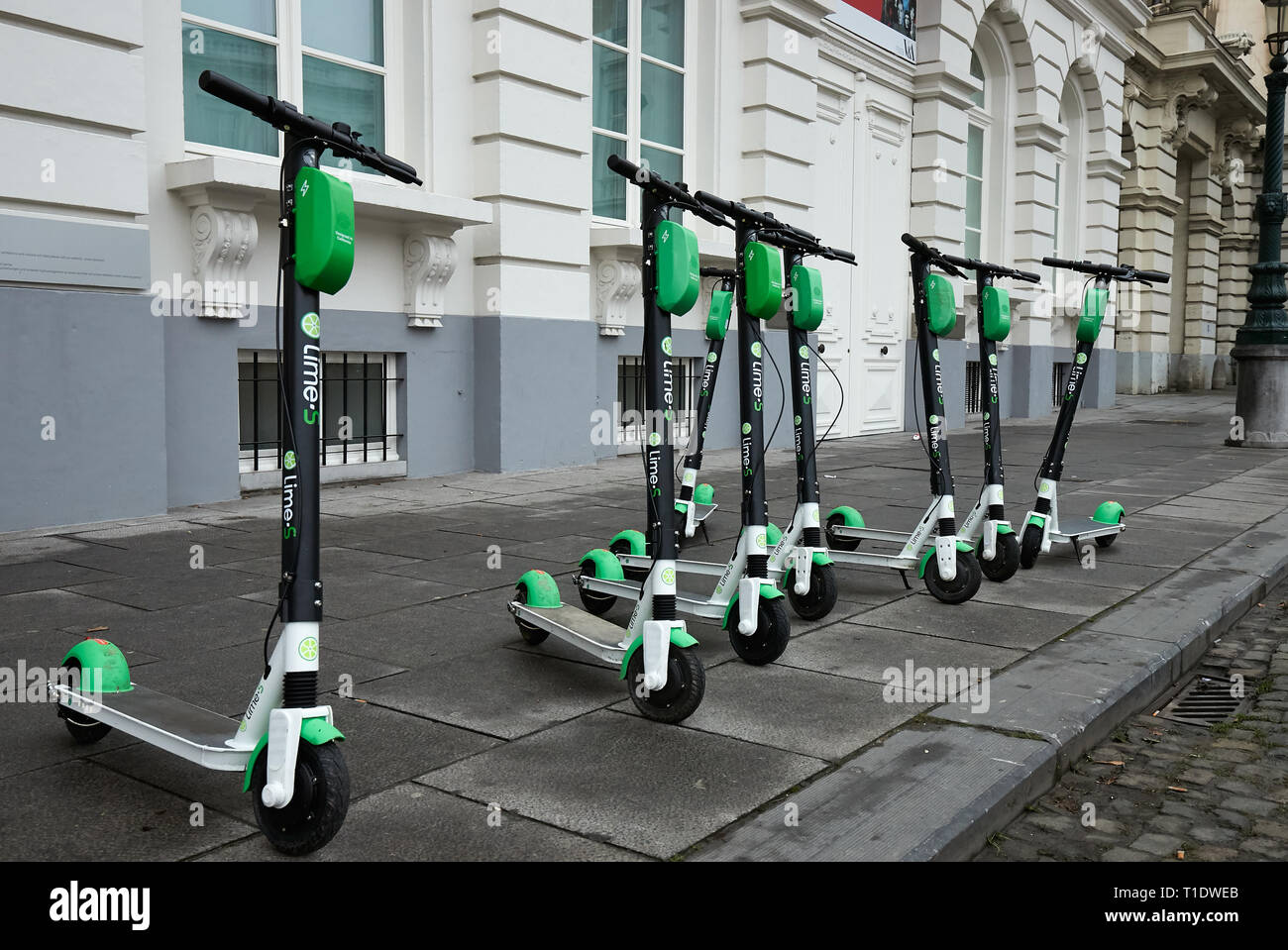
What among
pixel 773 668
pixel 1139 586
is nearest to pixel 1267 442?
pixel 1139 586

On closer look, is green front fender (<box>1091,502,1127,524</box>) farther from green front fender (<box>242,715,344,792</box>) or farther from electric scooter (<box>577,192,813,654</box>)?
green front fender (<box>242,715,344,792</box>)

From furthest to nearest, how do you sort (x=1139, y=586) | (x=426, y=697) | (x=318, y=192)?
1. (x=1139, y=586)
2. (x=426, y=697)
3. (x=318, y=192)

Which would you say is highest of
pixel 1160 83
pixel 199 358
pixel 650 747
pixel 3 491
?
pixel 1160 83

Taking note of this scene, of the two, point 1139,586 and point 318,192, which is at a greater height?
point 318,192

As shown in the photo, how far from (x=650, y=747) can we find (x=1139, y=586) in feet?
11.8

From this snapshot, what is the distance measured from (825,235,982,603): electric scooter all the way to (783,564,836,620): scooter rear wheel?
412 millimetres

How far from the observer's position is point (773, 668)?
4.41m

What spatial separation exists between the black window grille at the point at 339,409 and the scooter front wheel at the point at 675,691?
5.46m

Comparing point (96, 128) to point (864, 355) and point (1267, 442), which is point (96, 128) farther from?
point (1267, 442)

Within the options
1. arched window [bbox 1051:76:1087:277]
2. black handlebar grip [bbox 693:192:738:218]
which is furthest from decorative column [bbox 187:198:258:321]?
arched window [bbox 1051:76:1087:277]

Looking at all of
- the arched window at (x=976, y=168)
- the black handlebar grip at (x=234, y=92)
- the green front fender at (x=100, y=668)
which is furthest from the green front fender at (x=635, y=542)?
the arched window at (x=976, y=168)

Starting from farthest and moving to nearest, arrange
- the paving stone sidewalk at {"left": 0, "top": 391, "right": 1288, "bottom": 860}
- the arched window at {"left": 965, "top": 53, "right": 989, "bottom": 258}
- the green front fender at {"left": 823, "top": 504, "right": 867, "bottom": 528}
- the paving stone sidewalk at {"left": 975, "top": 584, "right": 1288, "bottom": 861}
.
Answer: the arched window at {"left": 965, "top": 53, "right": 989, "bottom": 258}, the green front fender at {"left": 823, "top": 504, "right": 867, "bottom": 528}, the paving stone sidewalk at {"left": 975, "top": 584, "right": 1288, "bottom": 861}, the paving stone sidewalk at {"left": 0, "top": 391, "right": 1288, "bottom": 860}

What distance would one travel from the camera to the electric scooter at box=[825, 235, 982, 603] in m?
5.53

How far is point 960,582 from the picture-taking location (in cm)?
552
